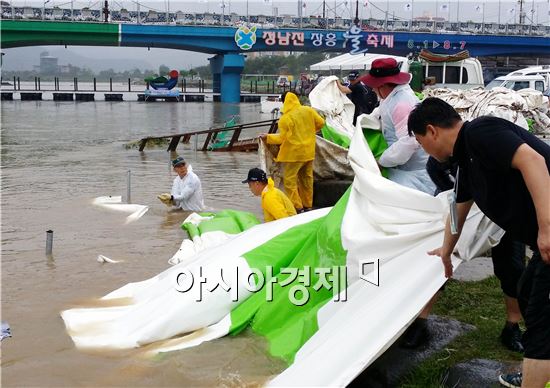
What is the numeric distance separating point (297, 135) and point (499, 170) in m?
6.26

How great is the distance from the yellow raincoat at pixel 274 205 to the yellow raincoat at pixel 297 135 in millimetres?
1815

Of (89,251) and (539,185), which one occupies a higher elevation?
(539,185)

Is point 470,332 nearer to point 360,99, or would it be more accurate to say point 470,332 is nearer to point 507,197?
point 507,197

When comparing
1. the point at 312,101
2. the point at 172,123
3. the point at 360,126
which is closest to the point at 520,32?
the point at 172,123

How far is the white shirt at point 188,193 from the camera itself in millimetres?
10422

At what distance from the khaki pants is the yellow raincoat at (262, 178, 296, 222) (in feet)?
6.24

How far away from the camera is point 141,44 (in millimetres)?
55625

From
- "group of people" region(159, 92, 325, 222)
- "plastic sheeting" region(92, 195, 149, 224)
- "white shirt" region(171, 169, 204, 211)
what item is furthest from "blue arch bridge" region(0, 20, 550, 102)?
"group of people" region(159, 92, 325, 222)

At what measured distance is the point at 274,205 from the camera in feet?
24.6

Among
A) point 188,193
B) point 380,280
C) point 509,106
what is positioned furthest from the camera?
point 188,193

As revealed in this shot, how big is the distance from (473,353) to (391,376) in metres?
0.62

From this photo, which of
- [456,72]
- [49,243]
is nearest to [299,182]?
[49,243]

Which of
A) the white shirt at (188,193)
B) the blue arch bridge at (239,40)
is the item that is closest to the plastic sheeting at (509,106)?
the white shirt at (188,193)

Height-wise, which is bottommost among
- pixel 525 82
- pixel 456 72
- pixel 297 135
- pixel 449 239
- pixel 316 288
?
pixel 316 288
